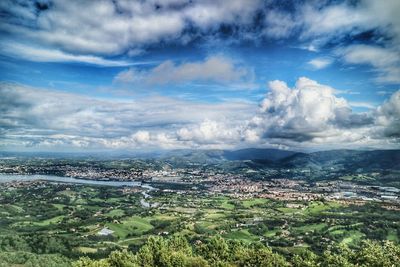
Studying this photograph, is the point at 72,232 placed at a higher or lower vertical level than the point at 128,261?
lower

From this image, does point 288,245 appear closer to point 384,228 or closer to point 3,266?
point 384,228

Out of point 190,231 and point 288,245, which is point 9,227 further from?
point 288,245

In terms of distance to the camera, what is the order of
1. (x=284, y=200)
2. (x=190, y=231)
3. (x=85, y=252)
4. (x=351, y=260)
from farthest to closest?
1. (x=284, y=200)
2. (x=190, y=231)
3. (x=85, y=252)
4. (x=351, y=260)

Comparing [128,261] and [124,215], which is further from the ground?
[128,261]

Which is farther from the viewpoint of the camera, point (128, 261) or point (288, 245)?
point (288, 245)

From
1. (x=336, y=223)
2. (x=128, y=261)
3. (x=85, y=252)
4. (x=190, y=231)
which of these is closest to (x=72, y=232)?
(x=85, y=252)

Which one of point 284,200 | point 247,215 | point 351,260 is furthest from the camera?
point 284,200

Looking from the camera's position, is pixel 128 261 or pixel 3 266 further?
pixel 3 266

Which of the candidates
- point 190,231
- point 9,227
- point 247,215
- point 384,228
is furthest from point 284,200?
point 9,227

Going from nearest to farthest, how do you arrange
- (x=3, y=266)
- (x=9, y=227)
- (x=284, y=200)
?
(x=3, y=266) < (x=9, y=227) < (x=284, y=200)
